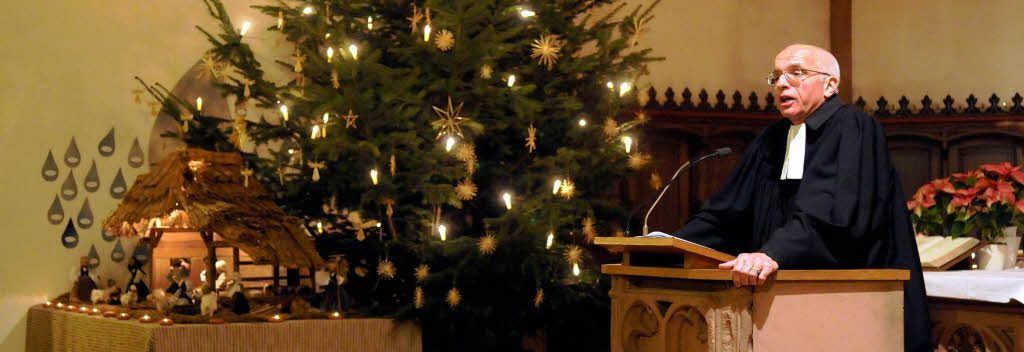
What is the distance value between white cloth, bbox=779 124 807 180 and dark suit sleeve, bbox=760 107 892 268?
0.12 feet

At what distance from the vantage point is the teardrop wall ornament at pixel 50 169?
648cm

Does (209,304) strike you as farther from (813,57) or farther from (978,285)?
(978,285)

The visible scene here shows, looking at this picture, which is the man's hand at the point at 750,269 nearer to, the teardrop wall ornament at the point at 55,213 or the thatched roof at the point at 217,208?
the thatched roof at the point at 217,208

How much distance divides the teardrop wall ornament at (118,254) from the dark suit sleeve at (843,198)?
475 cm

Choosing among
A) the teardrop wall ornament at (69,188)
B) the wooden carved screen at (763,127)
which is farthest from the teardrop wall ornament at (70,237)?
the wooden carved screen at (763,127)

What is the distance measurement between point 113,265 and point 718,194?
14.4 ft

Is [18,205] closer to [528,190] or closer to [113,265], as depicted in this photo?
[113,265]

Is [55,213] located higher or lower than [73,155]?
lower

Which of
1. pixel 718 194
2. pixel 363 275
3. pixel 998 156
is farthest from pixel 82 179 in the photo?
pixel 998 156

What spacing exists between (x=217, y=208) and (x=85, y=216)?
5.76 feet

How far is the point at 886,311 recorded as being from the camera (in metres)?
2.95

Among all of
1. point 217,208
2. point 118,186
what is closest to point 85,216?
point 118,186

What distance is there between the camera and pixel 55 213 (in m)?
6.50

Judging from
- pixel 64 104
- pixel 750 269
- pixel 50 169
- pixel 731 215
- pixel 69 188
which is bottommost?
pixel 750 269
